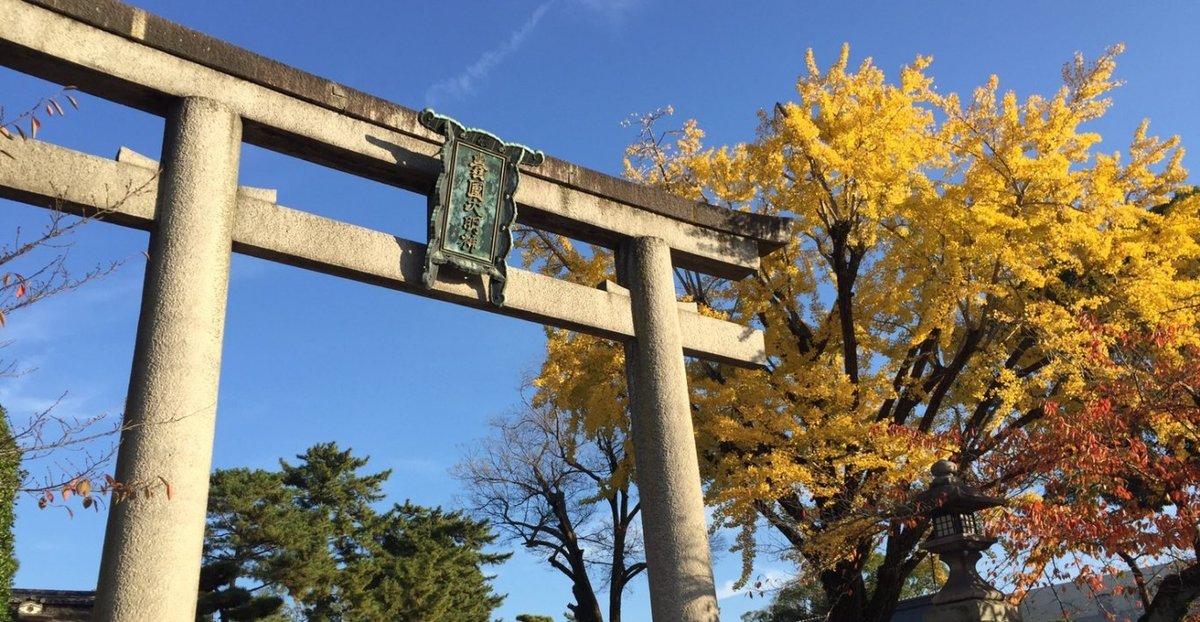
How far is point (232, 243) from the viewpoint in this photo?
6812mm

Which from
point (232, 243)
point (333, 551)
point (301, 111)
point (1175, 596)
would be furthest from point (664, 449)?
point (333, 551)

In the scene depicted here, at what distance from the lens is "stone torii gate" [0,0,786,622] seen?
226 inches

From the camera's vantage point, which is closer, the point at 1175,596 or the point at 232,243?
the point at 232,243

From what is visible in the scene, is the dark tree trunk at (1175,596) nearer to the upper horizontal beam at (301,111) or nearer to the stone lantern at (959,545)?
the stone lantern at (959,545)

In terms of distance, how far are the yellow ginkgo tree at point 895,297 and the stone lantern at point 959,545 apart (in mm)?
1026

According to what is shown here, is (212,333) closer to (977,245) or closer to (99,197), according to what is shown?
(99,197)

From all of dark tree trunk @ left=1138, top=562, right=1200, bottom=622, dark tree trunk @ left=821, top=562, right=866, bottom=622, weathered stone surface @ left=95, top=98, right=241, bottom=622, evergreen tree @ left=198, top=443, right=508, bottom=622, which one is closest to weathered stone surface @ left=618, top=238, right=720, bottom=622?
weathered stone surface @ left=95, top=98, right=241, bottom=622

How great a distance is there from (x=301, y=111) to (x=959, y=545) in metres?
7.48

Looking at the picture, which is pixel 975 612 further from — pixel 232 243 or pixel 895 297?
pixel 232 243

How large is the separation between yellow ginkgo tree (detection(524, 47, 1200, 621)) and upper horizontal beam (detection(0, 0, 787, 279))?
2.62 metres

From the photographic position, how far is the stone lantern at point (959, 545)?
8.35 meters

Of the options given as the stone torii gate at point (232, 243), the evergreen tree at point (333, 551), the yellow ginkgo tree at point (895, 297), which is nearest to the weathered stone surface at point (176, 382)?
the stone torii gate at point (232, 243)

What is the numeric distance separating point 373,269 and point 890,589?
29.2 feet

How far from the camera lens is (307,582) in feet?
73.9
